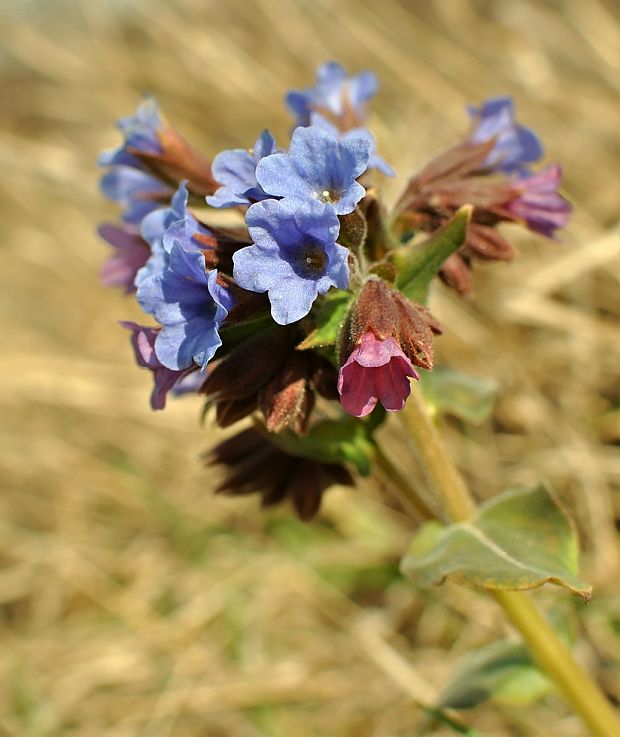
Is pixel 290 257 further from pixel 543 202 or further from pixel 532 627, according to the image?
pixel 532 627

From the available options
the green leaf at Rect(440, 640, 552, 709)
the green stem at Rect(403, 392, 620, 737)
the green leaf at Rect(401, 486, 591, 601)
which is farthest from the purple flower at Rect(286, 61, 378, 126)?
the green leaf at Rect(440, 640, 552, 709)

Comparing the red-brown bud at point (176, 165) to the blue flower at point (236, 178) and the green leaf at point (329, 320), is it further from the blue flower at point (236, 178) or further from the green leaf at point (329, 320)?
the green leaf at point (329, 320)

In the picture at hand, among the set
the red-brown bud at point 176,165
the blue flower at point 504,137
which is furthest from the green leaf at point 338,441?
the blue flower at point 504,137

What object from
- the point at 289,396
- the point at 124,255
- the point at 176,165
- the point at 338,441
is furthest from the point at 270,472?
the point at 176,165

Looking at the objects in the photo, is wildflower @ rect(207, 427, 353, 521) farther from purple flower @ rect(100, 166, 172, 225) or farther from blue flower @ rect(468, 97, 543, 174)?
blue flower @ rect(468, 97, 543, 174)

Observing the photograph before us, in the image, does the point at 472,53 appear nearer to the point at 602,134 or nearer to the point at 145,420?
the point at 602,134
